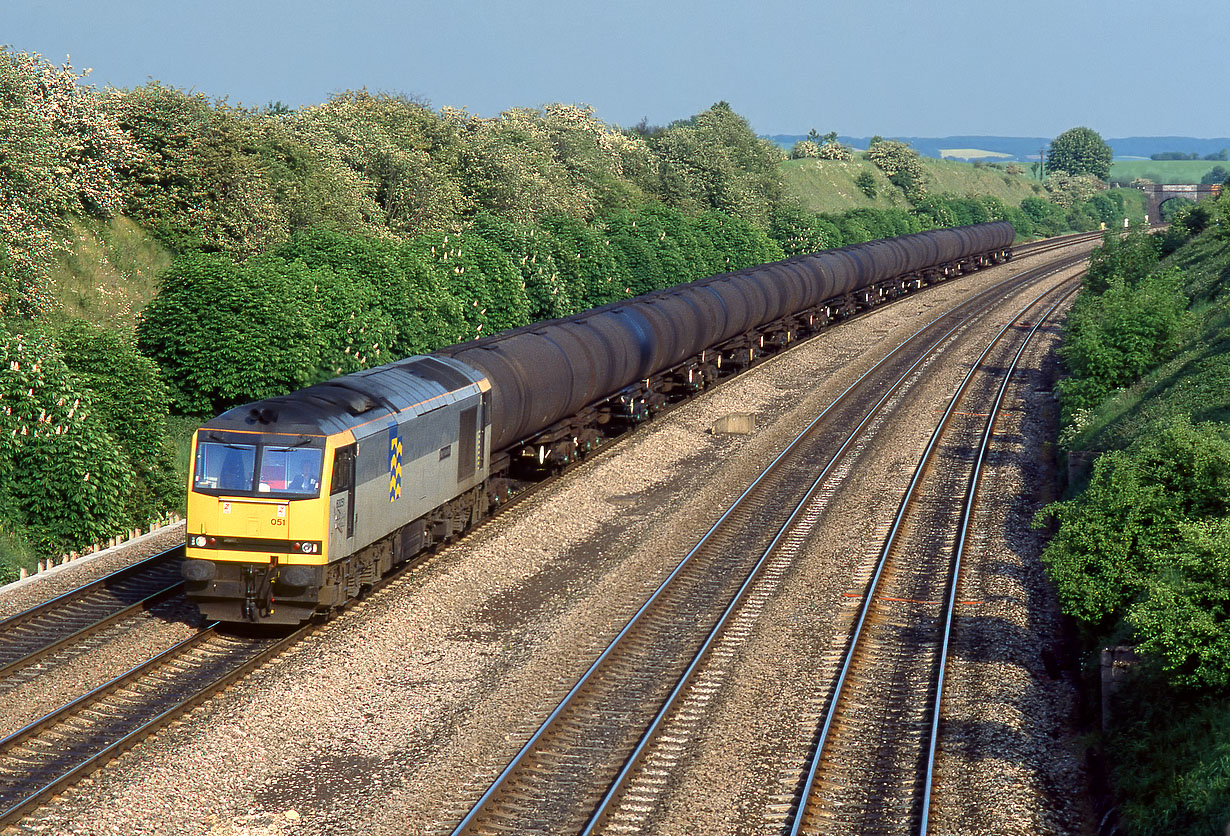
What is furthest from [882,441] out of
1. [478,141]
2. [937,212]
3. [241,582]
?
[937,212]

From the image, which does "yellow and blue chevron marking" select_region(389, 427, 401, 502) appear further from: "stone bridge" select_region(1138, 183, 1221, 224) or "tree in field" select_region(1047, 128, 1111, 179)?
"tree in field" select_region(1047, 128, 1111, 179)

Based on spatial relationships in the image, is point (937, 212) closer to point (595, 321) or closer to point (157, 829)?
point (595, 321)

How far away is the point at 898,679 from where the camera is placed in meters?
16.4

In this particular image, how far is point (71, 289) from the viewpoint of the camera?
35062 mm

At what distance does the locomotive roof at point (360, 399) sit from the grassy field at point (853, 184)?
85123mm

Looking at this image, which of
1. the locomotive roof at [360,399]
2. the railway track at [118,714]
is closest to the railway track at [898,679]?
the railway track at [118,714]

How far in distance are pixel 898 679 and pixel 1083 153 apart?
183 m

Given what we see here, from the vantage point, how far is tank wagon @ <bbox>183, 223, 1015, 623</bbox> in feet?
55.1

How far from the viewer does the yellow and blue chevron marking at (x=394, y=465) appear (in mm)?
18781

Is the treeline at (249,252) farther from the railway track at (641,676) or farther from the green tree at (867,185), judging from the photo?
the green tree at (867,185)

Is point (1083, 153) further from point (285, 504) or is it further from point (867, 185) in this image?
point (285, 504)

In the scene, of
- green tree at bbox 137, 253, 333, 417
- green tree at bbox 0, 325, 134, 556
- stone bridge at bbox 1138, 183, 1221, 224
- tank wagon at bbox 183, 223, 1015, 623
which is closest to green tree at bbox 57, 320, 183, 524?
Result: green tree at bbox 0, 325, 134, 556

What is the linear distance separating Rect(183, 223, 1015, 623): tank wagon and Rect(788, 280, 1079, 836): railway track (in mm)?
7739

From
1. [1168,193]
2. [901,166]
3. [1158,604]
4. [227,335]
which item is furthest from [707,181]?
[1168,193]
